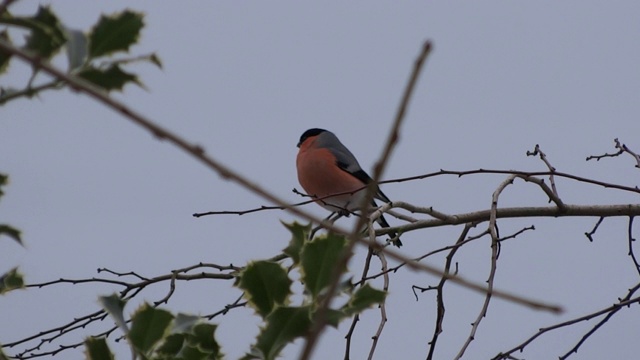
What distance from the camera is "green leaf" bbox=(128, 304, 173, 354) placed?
127 cm

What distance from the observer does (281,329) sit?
1210 mm

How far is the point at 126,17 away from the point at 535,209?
269cm

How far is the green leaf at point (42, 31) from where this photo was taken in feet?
3.33

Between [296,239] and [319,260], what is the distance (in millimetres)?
100

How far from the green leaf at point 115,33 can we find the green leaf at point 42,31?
0.06m

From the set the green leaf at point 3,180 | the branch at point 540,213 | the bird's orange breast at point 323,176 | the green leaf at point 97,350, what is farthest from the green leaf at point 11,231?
the bird's orange breast at point 323,176

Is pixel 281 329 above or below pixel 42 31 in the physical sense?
below

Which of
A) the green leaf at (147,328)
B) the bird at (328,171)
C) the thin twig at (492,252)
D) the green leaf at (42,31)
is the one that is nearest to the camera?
the green leaf at (42,31)

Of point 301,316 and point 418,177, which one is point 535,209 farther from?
point 301,316

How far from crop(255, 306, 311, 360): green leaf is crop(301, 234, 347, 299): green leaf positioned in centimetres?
4

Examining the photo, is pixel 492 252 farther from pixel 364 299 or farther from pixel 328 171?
pixel 328 171

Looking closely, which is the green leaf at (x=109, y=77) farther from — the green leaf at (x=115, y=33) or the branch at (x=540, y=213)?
the branch at (x=540, y=213)

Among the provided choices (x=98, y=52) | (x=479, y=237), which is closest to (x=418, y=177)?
(x=479, y=237)

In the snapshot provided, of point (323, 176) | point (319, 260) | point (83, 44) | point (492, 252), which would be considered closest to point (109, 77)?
point (83, 44)
